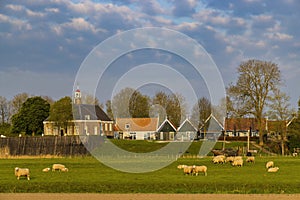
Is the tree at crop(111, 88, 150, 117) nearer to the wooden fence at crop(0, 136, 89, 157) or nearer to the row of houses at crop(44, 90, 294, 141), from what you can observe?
the row of houses at crop(44, 90, 294, 141)

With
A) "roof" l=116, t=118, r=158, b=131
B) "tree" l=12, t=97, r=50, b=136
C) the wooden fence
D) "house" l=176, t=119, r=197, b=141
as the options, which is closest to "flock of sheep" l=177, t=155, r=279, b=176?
"roof" l=116, t=118, r=158, b=131

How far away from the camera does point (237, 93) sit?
72.0m

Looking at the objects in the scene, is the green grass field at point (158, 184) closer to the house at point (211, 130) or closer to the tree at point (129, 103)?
the tree at point (129, 103)

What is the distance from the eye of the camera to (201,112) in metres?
55.6

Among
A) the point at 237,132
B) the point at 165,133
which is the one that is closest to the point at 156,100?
the point at 165,133

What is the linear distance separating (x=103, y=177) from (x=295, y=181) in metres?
10.3

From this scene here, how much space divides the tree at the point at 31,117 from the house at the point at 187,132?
30831 mm

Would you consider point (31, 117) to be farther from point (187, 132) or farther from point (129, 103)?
point (129, 103)

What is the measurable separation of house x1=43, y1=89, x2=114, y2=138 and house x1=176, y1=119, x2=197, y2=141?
9001mm

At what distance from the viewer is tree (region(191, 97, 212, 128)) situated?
154 ft
